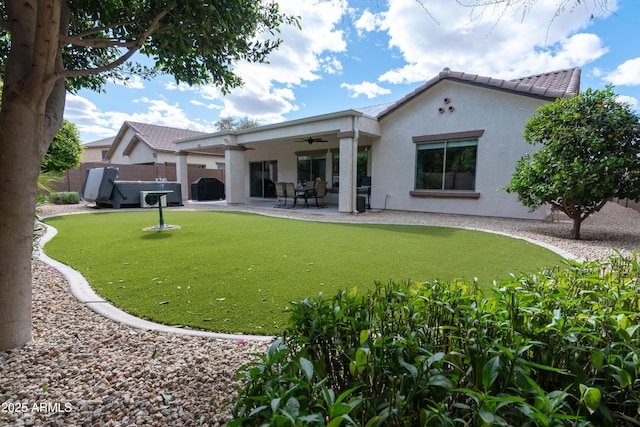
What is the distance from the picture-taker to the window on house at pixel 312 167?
1448 cm

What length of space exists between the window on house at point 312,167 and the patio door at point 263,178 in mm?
2011

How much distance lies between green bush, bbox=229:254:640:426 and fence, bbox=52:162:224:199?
1666 cm

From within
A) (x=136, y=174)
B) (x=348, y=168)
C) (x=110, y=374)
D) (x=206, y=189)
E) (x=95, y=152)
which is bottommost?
(x=110, y=374)

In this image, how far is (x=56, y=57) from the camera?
222cm

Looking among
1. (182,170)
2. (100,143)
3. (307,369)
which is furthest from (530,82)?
(100,143)

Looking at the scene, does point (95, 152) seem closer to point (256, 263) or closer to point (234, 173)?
point (234, 173)

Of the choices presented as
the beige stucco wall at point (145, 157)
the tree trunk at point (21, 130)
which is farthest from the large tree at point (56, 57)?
the beige stucco wall at point (145, 157)

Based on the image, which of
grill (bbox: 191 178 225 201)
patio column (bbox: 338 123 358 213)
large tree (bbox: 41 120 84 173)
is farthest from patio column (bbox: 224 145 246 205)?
patio column (bbox: 338 123 358 213)

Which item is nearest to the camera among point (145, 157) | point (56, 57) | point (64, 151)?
point (56, 57)

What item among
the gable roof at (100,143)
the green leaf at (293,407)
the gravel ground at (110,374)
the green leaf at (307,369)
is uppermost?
the gable roof at (100,143)

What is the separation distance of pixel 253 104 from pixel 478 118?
136 feet

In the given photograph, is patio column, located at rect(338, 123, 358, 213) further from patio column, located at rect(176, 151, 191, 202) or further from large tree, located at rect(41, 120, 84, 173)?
patio column, located at rect(176, 151, 191, 202)

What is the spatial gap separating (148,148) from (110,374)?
Result: 864 inches

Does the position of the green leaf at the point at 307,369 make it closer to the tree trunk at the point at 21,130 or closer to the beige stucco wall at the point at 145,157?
the tree trunk at the point at 21,130
